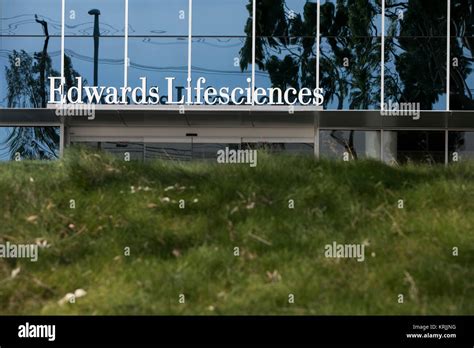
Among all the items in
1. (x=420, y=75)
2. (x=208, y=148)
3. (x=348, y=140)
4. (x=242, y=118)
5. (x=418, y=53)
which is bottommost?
(x=208, y=148)

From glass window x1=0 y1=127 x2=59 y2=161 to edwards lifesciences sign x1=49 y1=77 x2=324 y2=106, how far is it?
1.88 meters

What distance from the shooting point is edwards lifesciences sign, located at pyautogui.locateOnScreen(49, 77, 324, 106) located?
19.9 metres

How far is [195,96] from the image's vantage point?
2003cm

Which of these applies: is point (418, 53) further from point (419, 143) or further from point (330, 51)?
point (419, 143)

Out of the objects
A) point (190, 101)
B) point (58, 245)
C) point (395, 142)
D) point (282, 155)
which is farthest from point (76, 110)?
point (58, 245)

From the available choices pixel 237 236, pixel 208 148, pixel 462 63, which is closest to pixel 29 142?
pixel 208 148

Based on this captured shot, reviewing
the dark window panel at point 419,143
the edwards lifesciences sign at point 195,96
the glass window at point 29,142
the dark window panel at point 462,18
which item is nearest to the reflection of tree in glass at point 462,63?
the dark window panel at point 462,18

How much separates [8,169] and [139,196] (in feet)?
7.97

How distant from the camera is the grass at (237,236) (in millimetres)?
6277

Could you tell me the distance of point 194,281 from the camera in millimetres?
Result: 6520

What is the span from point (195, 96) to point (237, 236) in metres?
13.1

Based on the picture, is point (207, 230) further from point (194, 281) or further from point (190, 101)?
point (190, 101)
